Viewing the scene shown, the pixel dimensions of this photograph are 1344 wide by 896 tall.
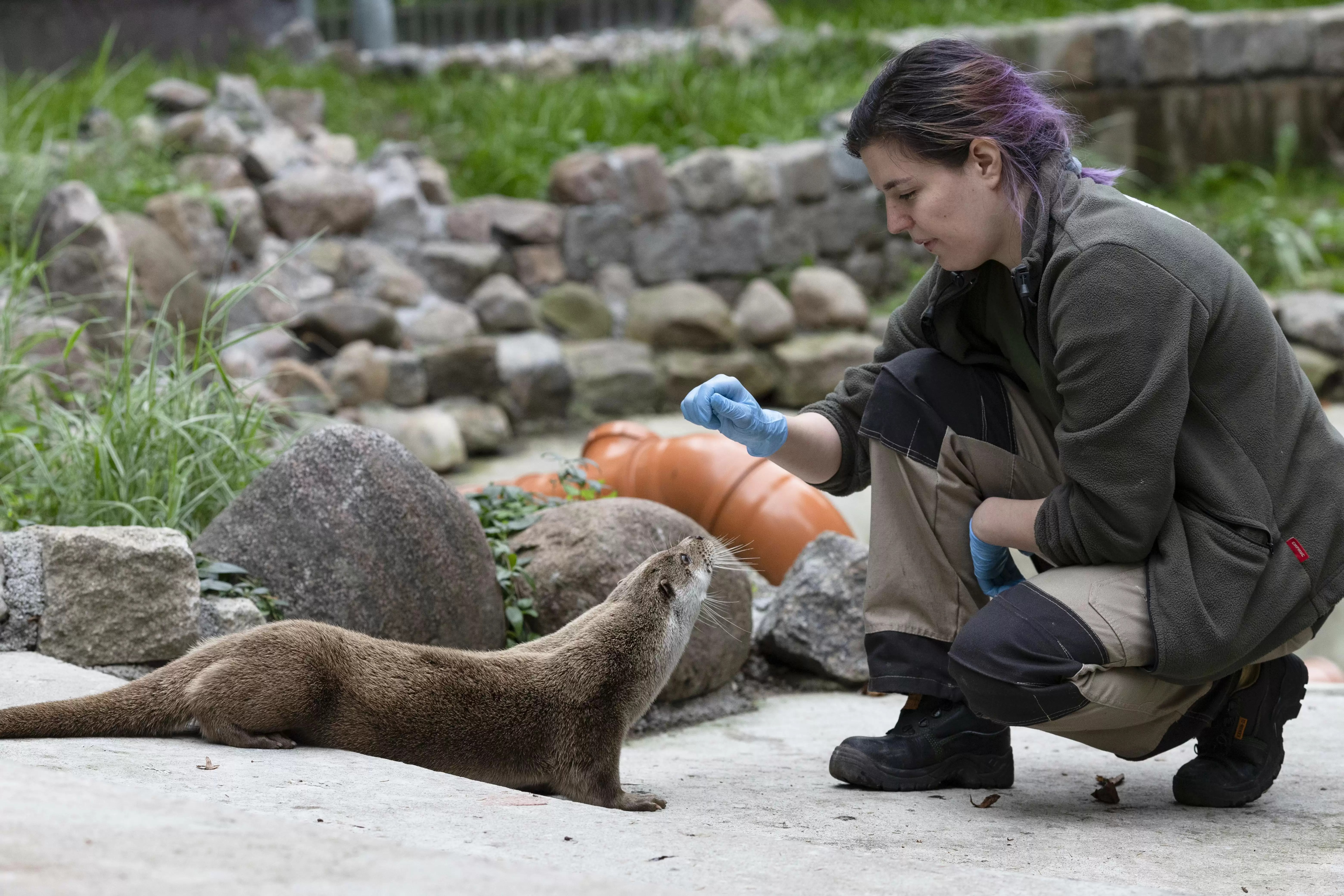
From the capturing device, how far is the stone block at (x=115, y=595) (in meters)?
2.81

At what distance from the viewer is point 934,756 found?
2547 mm

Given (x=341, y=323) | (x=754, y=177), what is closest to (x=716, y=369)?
(x=754, y=177)

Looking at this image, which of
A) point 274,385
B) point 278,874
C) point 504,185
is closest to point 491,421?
point 274,385

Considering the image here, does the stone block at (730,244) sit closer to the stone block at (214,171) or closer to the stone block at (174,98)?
the stone block at (214,171)

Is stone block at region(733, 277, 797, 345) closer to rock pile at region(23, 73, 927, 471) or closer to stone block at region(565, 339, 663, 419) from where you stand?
rock pile at region(23, 73, 927, 471)

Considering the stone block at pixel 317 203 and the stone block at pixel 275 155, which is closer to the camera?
the stone block at pixel 317 203

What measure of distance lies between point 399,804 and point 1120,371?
1.38 meters

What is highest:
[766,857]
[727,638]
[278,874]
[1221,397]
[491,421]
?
[1221,397]

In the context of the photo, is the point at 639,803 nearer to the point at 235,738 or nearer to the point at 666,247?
the point at 235,738

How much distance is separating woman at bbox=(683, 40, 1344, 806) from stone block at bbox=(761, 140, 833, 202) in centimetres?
597

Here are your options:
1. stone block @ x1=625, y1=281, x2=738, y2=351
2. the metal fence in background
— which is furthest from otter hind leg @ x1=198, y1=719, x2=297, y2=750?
the metal fence in background

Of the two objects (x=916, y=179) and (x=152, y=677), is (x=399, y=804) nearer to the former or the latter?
(x=152, y=677)

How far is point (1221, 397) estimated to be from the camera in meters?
2.26

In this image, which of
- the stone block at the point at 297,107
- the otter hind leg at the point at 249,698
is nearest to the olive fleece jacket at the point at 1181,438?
the otter hind leg at the point at 249,698
